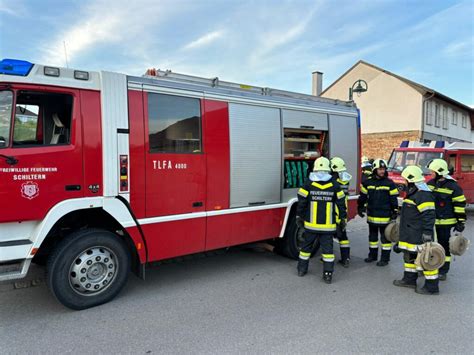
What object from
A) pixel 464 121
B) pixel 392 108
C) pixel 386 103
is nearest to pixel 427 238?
pixel 392 108

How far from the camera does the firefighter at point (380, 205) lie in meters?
5.97

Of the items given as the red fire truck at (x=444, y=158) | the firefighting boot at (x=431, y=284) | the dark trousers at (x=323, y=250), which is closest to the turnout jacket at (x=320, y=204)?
the dark trousers at (x=323, y=250)

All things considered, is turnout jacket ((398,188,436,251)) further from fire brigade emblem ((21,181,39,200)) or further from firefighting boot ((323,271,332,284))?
fire brigade emblem ((21,181,39,200))

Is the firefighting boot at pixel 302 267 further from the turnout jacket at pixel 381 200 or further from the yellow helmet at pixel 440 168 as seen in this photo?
the yellow helmet at pixel 440 168

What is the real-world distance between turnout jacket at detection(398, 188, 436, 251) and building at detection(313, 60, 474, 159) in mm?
20768

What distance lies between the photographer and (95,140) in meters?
3.94

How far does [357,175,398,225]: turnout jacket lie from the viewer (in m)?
5.96

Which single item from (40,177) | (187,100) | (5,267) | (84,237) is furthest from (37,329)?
(187,100)

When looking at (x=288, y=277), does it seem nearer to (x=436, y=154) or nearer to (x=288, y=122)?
(x=288, y=122)

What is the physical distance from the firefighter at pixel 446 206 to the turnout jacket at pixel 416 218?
2.45 ft

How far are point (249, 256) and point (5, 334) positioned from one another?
3.77m

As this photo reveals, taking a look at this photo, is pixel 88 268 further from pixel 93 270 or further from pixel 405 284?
pixel 405 284

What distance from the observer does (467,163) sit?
11680 millimetres

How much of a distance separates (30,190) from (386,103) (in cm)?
2552
